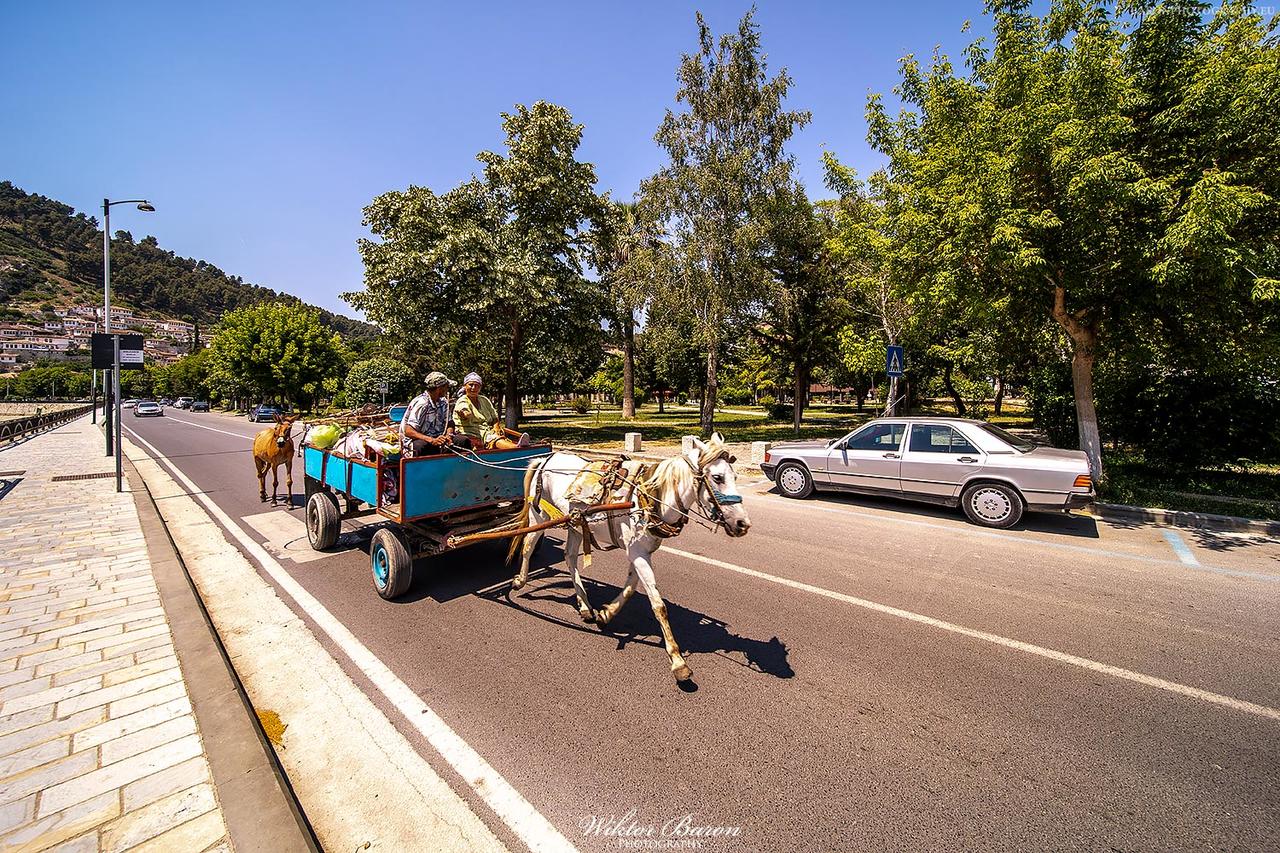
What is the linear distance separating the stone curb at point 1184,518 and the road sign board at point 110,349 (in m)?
18.9

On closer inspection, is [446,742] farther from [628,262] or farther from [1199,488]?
[628,262]

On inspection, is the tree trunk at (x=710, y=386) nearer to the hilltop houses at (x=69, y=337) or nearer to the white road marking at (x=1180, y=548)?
the white road marking at (x=1180, y=548)

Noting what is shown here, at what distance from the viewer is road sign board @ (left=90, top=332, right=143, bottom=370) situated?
10406mm

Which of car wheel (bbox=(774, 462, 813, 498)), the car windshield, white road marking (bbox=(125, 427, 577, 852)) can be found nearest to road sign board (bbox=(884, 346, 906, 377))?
the car windshield

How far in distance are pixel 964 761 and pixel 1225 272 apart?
8795 mm

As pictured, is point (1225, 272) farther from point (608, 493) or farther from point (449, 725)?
point (449, 725)

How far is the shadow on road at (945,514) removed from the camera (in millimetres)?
7895

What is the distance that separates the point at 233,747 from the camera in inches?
115

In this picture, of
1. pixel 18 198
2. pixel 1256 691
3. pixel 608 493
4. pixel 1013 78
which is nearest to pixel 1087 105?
pixel 1013 78

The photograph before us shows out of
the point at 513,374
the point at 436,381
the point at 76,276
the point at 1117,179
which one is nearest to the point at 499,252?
the point at 513,374

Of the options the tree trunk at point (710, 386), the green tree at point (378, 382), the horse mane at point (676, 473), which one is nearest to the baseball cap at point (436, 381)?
the horse mane at point (676, 473)

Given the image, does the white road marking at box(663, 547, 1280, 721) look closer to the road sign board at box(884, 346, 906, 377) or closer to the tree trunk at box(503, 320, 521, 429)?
the road sign board at box(884, 346, 906, 377)

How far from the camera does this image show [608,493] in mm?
4434

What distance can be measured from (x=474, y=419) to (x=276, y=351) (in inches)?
1808
